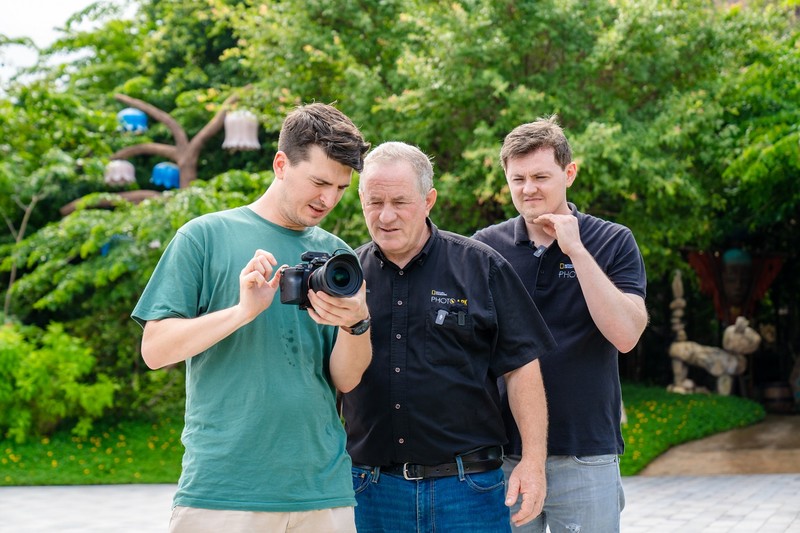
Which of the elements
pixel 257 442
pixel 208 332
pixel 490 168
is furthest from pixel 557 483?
pixel 490 168

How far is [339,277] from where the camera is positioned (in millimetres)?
2379

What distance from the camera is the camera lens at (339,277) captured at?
2.32 metres

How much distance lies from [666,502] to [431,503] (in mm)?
6723

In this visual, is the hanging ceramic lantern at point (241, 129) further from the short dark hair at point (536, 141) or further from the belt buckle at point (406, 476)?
the belt buckle at point (406, 476)

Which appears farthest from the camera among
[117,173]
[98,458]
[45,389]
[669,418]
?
[117,173]

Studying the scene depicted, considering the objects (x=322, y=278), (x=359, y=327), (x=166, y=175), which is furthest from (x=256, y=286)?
(x=166, y=175)

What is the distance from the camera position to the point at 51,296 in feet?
42.6

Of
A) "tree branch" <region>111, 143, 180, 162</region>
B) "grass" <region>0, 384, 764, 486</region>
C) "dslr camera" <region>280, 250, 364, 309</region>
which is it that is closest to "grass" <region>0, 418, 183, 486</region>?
"grass" <region>0, 384, 764, 486</region>

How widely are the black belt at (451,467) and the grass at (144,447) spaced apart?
26.9ft

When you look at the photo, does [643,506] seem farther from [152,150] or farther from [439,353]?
[152,150]

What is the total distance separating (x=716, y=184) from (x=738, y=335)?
341 cm

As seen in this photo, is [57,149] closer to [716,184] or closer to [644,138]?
[644,138]

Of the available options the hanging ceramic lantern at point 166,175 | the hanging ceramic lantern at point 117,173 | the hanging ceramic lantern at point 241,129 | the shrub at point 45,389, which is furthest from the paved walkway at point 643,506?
the hanging ceramic lantern at point 166,175

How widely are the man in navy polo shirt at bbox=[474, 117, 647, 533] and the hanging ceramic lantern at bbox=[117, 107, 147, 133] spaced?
42.8ft
